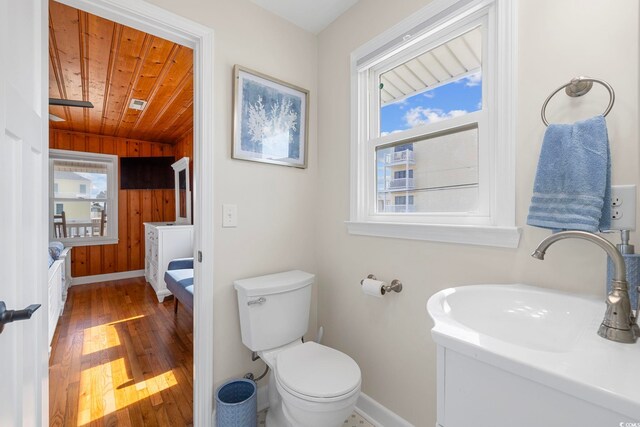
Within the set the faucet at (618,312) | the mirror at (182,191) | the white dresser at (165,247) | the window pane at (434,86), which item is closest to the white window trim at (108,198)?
the mirror at (182,191)

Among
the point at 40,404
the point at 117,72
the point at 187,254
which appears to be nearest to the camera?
the point at 40,404

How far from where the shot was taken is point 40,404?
1005 millimetres

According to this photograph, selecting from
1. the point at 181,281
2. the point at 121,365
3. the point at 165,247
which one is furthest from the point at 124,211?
the point at 121,365

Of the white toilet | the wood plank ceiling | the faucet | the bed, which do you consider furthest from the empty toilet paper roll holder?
the wood plank ceiling

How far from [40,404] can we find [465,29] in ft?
7.39

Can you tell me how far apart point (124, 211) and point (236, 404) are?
4.53 m

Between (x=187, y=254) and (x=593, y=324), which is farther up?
(x=593, y=324)

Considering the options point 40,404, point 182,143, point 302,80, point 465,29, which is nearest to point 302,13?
point 302,80

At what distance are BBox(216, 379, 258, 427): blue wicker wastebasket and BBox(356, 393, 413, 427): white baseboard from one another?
0.60 metres

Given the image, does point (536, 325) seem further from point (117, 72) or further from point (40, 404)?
point (117, 72)

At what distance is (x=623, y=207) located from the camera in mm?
832

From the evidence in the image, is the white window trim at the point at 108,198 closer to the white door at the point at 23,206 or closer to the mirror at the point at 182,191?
the mirror at the point at 182,191

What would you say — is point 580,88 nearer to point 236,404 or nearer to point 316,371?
point 316,371

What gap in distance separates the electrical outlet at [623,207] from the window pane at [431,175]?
A: 1.54 ft
